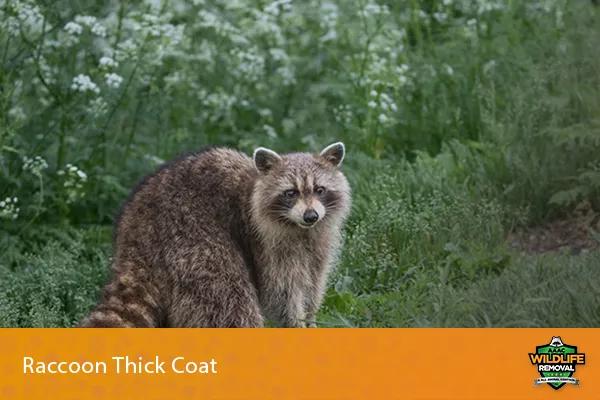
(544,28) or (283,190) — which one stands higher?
(283,190)

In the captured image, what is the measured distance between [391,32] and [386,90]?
1.97 ft

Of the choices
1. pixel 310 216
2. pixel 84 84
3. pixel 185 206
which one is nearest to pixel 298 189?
pixel 310 216

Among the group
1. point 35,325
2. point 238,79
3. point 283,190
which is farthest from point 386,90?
point 35,325

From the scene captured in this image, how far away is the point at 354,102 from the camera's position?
8.65 m

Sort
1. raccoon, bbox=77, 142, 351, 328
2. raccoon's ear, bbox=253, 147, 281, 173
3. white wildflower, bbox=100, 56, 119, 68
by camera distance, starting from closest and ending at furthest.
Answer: raccoon, bbox=77, 142, 351, 328 < raccoon's ear, bbox=253, 147, 281, 173 < white wildflower, bbox=100, 56, 119, 68

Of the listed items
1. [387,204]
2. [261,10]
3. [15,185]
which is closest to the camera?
[387,204]

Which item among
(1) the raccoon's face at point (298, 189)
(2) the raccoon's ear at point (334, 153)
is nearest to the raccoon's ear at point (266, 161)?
(1) the raccoon's face at point (298, 189)

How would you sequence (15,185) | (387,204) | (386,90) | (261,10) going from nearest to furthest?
(387,204) < (15,185) < (386,90) < (261,10)

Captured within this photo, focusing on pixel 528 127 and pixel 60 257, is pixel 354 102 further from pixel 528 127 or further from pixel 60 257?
pixel 60 257

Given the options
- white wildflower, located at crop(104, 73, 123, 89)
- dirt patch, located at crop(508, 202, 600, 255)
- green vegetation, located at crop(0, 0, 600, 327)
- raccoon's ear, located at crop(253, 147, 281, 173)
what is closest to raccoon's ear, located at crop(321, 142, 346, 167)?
raccoon's ear, located at crop(253, 147, 281, 173)

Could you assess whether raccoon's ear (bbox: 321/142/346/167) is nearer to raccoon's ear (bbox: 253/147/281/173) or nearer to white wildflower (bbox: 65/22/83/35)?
raccoon's ear (bbox: 253/147/281/173)

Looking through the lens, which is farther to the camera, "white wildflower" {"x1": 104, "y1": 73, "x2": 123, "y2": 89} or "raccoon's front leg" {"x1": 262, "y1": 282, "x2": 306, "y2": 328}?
"white wildflower" {"x1": 104, "y1": 73, "x2": 123, "y2": 89}

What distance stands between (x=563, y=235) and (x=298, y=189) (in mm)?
2062

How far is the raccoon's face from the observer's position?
593 cm
